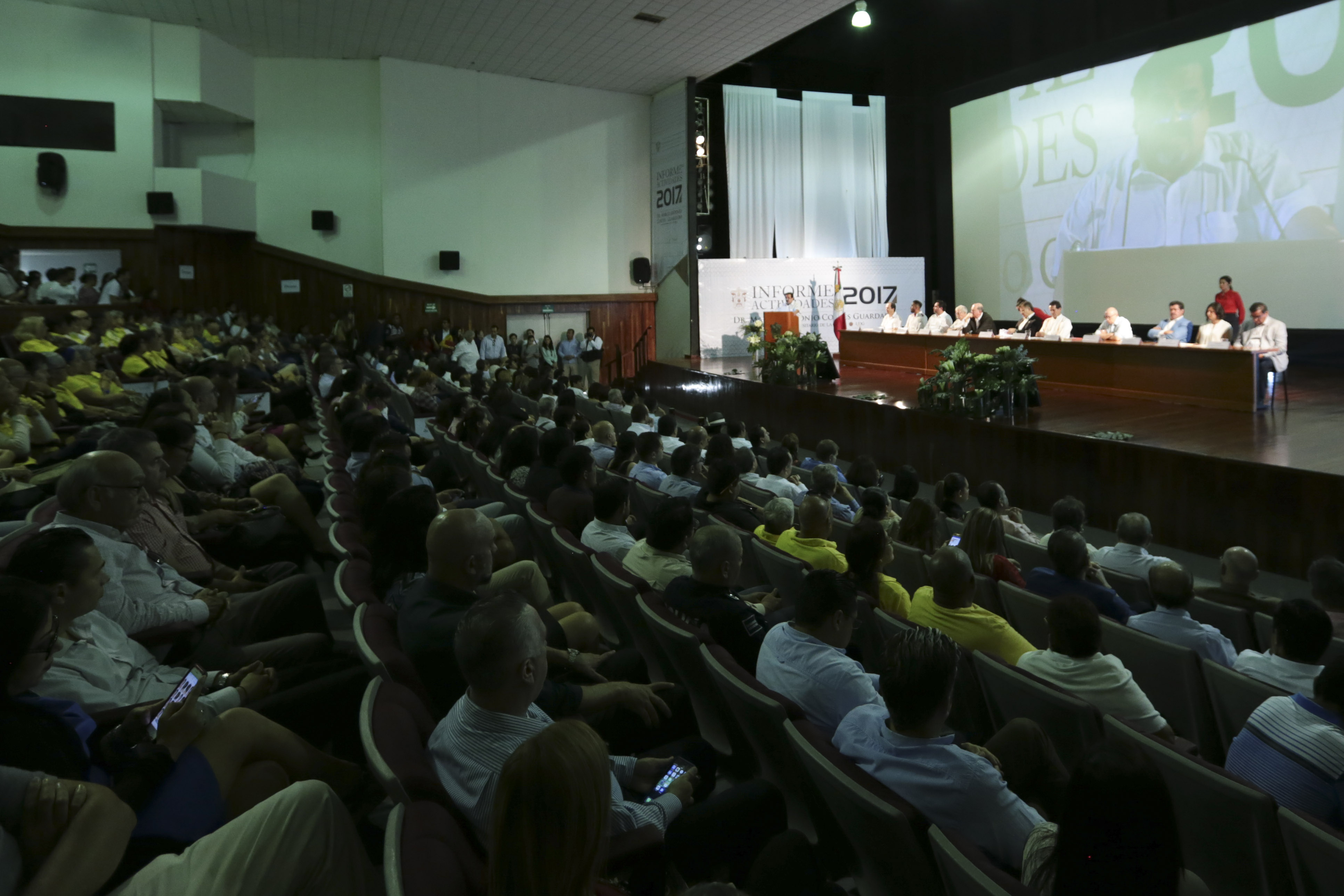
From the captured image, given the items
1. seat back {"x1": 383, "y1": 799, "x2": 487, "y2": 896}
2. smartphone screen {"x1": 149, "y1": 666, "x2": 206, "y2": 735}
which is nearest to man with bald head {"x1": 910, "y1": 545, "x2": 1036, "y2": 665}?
seat back {"x1": 383, "y1": 799, "x2": 487, "y2": 896}

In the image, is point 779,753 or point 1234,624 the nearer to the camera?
point 779,753

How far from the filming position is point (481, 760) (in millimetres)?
1730

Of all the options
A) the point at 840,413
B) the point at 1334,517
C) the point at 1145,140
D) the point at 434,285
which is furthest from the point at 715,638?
the point at 434,285

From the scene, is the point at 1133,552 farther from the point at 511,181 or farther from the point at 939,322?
the point at 511,181

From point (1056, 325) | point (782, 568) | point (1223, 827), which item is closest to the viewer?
point (1223, 827)

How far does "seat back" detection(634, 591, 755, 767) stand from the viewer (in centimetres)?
242

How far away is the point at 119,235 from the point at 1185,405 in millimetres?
13953

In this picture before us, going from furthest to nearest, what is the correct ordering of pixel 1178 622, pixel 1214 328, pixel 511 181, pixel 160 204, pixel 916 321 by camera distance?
pixel 511 181
pixel 916 321
pixel 160 204
pixel 1214 328
pixel 1178 622

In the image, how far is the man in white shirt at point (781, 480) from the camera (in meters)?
5.34

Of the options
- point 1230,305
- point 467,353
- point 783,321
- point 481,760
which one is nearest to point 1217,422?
point 1230,305

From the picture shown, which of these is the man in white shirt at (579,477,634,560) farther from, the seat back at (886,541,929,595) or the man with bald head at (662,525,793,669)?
the seat back at (886,541,929,595)

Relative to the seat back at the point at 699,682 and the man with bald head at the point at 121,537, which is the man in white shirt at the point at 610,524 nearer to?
the seat back at the point at 699,682

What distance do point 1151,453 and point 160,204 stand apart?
13135 mm

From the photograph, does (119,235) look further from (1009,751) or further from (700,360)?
(1009,751)
